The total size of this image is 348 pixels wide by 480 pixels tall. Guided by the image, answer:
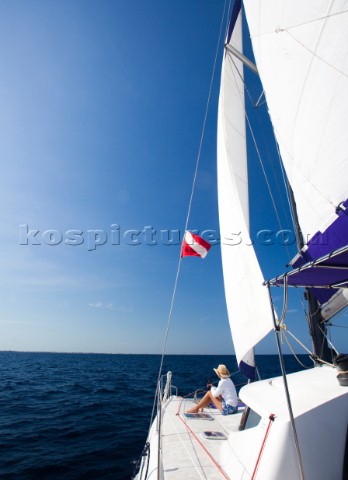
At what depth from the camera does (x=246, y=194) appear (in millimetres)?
8453

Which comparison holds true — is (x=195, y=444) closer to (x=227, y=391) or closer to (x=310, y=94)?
(x=227, y=391)

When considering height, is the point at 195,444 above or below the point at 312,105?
below

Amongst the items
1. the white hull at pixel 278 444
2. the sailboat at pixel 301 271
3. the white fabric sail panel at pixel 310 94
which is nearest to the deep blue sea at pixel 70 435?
the sailboat at pixel 301 271

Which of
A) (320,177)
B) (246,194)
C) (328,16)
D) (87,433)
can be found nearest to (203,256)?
(246,194)

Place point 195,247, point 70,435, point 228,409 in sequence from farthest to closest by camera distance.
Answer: point 70,435 → point 195,247 → point 228,409

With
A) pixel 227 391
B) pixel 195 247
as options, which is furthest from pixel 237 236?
pixel 227 391

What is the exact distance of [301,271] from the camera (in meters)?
2.98

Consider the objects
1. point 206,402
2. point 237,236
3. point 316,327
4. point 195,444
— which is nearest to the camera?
point 195,444

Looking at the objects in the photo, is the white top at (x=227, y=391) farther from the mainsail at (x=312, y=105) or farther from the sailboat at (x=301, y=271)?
the mainsail at (x=312, y=105)

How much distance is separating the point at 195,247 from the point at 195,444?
475cm

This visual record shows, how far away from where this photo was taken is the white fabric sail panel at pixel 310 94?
3.13m

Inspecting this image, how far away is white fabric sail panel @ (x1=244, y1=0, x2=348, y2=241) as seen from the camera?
10.3 feet

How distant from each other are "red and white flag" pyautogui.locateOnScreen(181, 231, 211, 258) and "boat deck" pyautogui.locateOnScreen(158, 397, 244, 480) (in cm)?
409

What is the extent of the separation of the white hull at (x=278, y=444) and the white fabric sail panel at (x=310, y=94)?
7.02 ft
